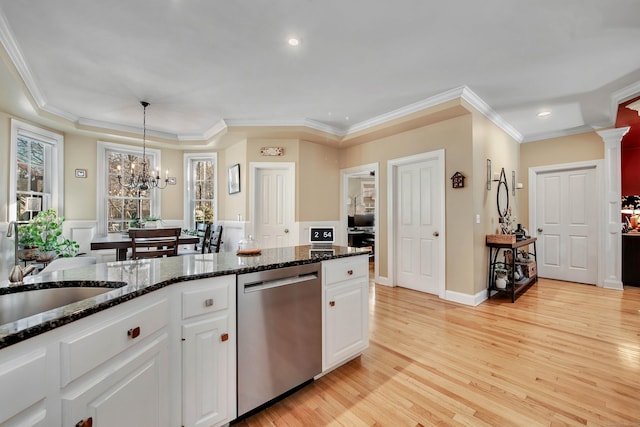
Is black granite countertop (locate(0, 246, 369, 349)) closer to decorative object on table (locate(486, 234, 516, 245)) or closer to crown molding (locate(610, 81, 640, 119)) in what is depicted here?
decorative object on table (locate(486, 234, 516, 245))

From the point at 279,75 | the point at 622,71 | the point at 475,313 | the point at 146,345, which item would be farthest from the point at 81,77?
the point at 622,71

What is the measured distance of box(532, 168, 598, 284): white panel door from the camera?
15.0 ft

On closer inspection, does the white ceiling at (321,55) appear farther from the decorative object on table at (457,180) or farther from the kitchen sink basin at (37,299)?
the kitchen sink basin at (37,299)

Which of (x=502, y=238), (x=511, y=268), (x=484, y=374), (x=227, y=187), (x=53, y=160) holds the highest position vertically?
(x=53, y=160)

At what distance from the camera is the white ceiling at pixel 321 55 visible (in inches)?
80.8

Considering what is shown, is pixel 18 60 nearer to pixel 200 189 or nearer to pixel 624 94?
pixel 200 189

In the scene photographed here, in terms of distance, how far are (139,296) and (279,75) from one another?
2.60 meters

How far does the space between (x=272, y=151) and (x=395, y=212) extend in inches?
89.3

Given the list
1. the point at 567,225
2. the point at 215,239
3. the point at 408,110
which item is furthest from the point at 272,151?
the point at 567,225

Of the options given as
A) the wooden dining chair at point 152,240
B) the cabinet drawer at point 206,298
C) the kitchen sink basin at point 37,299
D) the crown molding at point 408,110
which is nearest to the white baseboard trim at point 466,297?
the crown molding at point 408,110

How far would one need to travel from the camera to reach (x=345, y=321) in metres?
2.11

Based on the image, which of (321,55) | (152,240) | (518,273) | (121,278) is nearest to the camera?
(121,278)

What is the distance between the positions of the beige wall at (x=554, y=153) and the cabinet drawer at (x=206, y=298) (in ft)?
18.6

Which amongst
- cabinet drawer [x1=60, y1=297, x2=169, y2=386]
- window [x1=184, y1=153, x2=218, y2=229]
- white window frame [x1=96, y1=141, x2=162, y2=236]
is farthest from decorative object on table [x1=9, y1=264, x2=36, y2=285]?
window [x1=184, y1=153, x2=218, y2=229]
